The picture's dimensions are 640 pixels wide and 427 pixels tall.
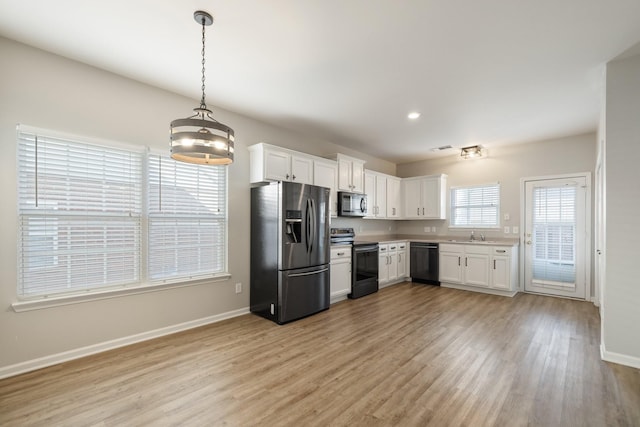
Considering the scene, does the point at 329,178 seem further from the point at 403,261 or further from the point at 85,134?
the point at 85,134

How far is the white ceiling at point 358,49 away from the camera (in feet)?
6.87

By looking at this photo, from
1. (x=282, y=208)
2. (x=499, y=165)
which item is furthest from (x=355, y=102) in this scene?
(x=499, y=165)

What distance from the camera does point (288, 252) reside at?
3.75 meters

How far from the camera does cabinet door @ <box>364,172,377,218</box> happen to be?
227 inches

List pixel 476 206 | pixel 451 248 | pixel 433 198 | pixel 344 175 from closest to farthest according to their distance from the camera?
pixel 344 175 < pixel 451 248 < pixel 476 206 < pixel 433 198

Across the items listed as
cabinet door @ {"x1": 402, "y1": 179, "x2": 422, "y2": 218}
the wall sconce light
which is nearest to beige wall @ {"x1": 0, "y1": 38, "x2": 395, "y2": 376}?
cabinet door @ {"x1": 402, "y1": 179, "x2": 422, "y2": 218}

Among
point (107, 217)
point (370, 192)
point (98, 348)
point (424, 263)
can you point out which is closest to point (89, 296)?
point (98, 348)

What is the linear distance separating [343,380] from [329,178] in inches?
124

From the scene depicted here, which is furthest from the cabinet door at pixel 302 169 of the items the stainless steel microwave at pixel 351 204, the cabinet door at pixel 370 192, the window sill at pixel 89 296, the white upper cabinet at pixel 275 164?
the window sill at pixel 89 296

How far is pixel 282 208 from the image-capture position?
371 centimetres

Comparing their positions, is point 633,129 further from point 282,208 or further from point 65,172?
point 65,172

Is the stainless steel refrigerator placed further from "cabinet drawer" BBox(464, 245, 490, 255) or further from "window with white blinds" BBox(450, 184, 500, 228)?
"window with white blinds" BBox(450, 184, 500, 228)

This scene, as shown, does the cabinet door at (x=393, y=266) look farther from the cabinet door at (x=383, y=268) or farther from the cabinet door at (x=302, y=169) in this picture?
A: the cabinet door at (x=302, y=169)

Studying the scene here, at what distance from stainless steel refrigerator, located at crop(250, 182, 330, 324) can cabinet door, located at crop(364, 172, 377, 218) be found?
1741mm
